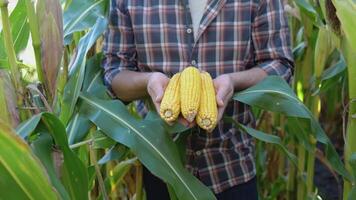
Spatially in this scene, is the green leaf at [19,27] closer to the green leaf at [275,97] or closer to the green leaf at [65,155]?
the green leaf at [65,155]

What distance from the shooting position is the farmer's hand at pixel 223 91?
1017 millimetres

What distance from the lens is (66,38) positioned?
4.28 feet

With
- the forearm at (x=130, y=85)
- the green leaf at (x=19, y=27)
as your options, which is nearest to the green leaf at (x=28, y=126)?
the forearm at (x=130, y=85)

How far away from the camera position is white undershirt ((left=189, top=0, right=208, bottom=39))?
1.18 meters

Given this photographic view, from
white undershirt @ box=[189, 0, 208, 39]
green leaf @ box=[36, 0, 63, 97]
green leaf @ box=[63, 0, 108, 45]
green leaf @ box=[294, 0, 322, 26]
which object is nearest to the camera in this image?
green leaf @ box=[36, 0, 63, 97]

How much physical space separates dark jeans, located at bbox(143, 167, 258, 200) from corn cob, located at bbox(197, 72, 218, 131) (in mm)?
337

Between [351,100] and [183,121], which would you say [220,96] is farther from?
[351,100]

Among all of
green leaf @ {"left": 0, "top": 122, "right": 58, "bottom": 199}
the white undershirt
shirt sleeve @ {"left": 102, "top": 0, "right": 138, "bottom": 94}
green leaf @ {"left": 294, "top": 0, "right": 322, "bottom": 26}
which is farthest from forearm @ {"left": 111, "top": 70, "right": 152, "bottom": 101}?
green leaf @ {"left": 294, "top": 0, "right": 322, "bottom": 26}

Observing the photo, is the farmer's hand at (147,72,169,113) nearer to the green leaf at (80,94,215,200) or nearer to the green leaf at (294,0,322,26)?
the green leaf at (80,94,215,200)

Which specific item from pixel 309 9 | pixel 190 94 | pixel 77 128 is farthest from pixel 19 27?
pixel 309 9

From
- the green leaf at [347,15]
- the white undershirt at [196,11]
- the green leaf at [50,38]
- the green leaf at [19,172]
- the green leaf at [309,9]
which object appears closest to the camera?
the green leaf at [19,172]

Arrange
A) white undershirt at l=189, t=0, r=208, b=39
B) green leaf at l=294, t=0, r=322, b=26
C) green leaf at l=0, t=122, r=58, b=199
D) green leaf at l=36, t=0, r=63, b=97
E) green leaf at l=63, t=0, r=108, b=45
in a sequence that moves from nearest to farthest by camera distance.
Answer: green leaf at l=0, t=122, r=58, b=199 < green leaf at l=36, t=0, r=63, b=97 < white undershirt at l=189, t=0, r=208, b=39 < green leaf at l=63, t=0, r=108, b=45 < green leaf at l=294, t=0, r=322, b=26

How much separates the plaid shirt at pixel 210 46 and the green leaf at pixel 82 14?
71 millimetres

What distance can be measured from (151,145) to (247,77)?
9.9 inches
